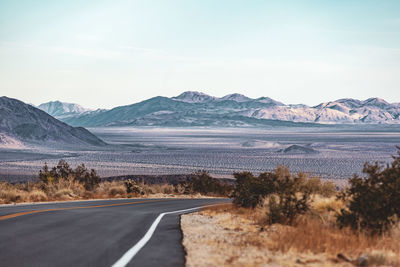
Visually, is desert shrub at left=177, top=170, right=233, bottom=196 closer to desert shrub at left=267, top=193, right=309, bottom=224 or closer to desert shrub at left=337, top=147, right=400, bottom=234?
desert shrub at left=267, top=193, right=309, bottom=224

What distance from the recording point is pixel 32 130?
135250 millimetres

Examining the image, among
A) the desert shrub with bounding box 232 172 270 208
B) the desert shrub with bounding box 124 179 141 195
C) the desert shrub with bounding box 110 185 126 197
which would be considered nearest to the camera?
the desert shrub with bounding box 232 172 270 208

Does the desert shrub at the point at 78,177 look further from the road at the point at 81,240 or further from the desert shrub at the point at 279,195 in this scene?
the road at the point at 81,240

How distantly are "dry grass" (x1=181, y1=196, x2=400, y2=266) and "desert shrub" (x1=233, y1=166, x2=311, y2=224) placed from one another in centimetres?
37

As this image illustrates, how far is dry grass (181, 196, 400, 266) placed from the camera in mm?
8008

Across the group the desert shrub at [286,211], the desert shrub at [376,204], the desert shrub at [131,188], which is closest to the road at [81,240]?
the desert shrub at [286,211]

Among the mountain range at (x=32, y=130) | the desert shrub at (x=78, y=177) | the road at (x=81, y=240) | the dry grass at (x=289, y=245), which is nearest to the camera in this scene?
the road at (x=81, y=240)

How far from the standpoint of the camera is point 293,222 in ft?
42.1

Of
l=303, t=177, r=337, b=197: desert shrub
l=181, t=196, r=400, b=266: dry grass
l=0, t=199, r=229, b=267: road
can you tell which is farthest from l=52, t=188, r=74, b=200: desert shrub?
l=181, t=196, r=400, b=266: dry grass

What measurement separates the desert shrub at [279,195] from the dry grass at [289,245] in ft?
1.21

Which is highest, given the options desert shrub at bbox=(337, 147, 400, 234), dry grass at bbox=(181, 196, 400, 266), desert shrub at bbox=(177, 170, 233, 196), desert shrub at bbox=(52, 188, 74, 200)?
desert shrub at bbox=(337, 147, 400, 234)

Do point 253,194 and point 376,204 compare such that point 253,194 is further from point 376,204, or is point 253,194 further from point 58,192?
point 58,192

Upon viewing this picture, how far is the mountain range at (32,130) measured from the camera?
127m

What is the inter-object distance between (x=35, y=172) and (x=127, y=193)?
4000cm
